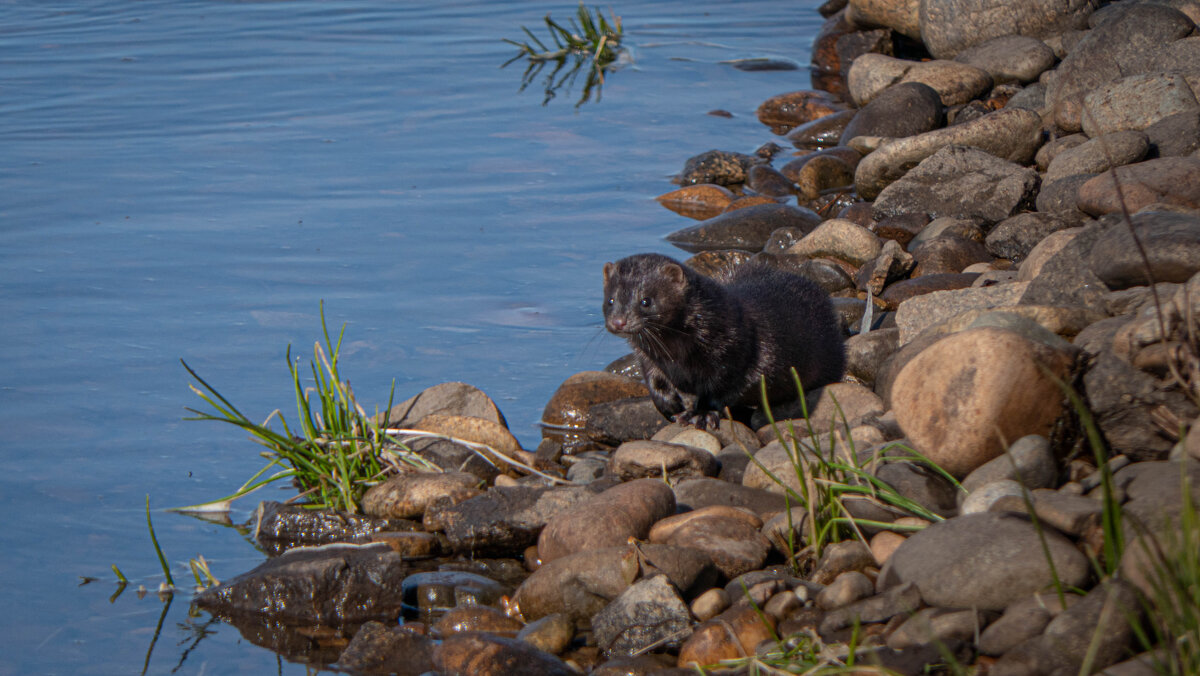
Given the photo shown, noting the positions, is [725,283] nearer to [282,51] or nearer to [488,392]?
[488,392]

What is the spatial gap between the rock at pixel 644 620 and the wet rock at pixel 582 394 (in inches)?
106

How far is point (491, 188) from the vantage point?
12.1 meters

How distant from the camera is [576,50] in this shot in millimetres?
18172

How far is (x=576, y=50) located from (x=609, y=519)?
542 inches

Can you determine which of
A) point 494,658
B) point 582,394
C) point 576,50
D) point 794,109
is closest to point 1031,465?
point 494,658

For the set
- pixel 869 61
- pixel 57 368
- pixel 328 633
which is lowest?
pixel 328 633

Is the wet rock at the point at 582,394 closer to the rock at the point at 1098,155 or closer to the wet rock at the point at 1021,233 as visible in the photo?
the wet rock at the point at 1021,233

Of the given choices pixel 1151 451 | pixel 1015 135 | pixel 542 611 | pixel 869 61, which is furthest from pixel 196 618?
pixel 869 61

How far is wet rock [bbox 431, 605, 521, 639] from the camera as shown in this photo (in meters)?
5.15

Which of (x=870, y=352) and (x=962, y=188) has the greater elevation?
(x=962, y=188)

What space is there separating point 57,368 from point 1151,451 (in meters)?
6.64

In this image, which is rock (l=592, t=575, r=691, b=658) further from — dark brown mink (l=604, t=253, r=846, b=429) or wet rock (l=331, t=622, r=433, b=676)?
dark brown mink (l=604, t=253, r=846, b=429)

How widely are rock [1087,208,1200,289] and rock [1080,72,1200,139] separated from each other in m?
3.86

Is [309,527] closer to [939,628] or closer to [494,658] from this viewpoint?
[494,658]
